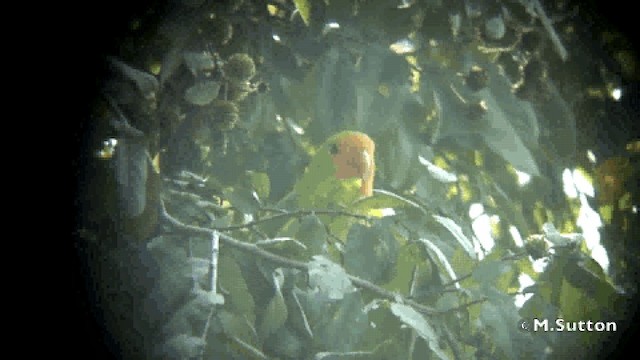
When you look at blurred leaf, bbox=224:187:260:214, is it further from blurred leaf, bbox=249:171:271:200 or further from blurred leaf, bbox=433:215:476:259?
blurred leaf, bbox=433:215:476:259

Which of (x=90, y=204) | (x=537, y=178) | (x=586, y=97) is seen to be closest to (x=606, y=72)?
(x=586, y=97)

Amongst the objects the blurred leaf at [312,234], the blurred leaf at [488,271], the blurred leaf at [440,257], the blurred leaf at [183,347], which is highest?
the blurred leaf at [183,347]

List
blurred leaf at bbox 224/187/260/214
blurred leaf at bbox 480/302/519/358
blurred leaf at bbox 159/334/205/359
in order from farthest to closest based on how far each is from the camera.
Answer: blurred leaf at bbox 224/187/260/214
blurred leaf at bbox 480/302/519/358
blurred leaf at bbox 159/334/205/359

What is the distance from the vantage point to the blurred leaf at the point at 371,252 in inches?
21.5

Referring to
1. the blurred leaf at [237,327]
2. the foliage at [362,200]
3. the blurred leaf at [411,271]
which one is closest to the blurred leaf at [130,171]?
the foliage at [362,200]

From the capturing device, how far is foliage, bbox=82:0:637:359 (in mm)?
503

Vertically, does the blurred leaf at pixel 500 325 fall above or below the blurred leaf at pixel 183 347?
below

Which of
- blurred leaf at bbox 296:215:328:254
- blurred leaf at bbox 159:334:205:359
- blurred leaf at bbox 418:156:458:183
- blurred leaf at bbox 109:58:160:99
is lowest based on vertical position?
blurred leaf at bbox 418:156:458:183

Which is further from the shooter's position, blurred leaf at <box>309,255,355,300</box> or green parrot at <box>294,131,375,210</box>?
green parrot at <box>294,131,375,210</box>

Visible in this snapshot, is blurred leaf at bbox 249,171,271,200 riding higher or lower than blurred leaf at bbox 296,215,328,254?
lower

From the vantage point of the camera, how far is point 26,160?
42 centimetres

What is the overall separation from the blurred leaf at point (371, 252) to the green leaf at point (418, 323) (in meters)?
0.04

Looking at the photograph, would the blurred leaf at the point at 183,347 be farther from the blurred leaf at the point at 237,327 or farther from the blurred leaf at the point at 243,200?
the blurred leaf at the point at 243,200

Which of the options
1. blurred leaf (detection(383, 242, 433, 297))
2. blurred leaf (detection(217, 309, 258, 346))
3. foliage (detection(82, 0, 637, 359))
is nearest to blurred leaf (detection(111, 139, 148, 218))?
foliage (detection(82, 0, 637, 359))
